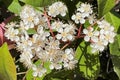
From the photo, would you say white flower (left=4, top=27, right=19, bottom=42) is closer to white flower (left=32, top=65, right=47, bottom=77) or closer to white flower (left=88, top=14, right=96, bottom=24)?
white flower (left=32, top=65, right=47, bottom=77)

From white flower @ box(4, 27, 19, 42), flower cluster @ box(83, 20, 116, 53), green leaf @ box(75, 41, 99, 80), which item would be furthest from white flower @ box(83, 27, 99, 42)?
white flower @ box(4, 27, 19, 42)

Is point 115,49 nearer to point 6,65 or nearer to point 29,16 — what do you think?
point 29,16

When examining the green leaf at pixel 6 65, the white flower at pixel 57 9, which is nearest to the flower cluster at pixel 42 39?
the white flower at pixel 57 9

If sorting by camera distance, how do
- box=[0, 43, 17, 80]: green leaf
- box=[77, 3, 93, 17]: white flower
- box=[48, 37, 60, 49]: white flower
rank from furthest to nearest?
box=[77, 3, 93, 17]: white flower, box=[48, 37, 60, 49]: white flower, box=[0, 43, 17, 80]: green leaf

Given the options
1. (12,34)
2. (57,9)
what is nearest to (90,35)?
(57,9)

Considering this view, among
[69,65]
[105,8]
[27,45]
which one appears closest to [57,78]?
[69,65]

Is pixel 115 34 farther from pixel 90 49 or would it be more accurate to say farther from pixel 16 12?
pixel 16 12

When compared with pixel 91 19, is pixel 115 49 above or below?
below

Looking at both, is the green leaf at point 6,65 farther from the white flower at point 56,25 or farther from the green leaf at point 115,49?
the green leaf at point 115,49
